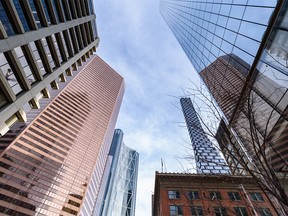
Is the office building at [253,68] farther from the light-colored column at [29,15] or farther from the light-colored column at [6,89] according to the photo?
the light-colored column at [29,15]

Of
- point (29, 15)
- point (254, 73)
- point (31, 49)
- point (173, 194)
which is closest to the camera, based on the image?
point (254, 73)

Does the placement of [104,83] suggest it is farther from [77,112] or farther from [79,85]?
[77,112]

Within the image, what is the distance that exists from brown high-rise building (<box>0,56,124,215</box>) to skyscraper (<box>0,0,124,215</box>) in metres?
0.32

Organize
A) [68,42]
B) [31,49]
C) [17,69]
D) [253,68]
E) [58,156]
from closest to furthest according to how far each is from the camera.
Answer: [253,68], [17,69], [31,49], [68,42], [58,156]

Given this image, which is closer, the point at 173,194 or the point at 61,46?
the point at 61,46

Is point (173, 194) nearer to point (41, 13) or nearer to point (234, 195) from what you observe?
point (234, 195)

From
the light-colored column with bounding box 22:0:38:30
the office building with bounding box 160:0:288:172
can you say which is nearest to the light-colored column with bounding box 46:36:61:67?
the light-colored column with bounding box 22:0:38:30

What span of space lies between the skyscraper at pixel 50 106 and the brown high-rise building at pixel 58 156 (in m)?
0.32

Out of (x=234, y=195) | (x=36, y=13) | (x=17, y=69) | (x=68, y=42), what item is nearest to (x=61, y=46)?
(x=68, y=42)

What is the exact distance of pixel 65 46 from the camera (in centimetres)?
2589

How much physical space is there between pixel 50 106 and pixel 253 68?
329ft

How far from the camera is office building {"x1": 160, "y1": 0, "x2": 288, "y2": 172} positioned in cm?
922

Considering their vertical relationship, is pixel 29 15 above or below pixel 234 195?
above

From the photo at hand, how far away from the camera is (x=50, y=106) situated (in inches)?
3792
